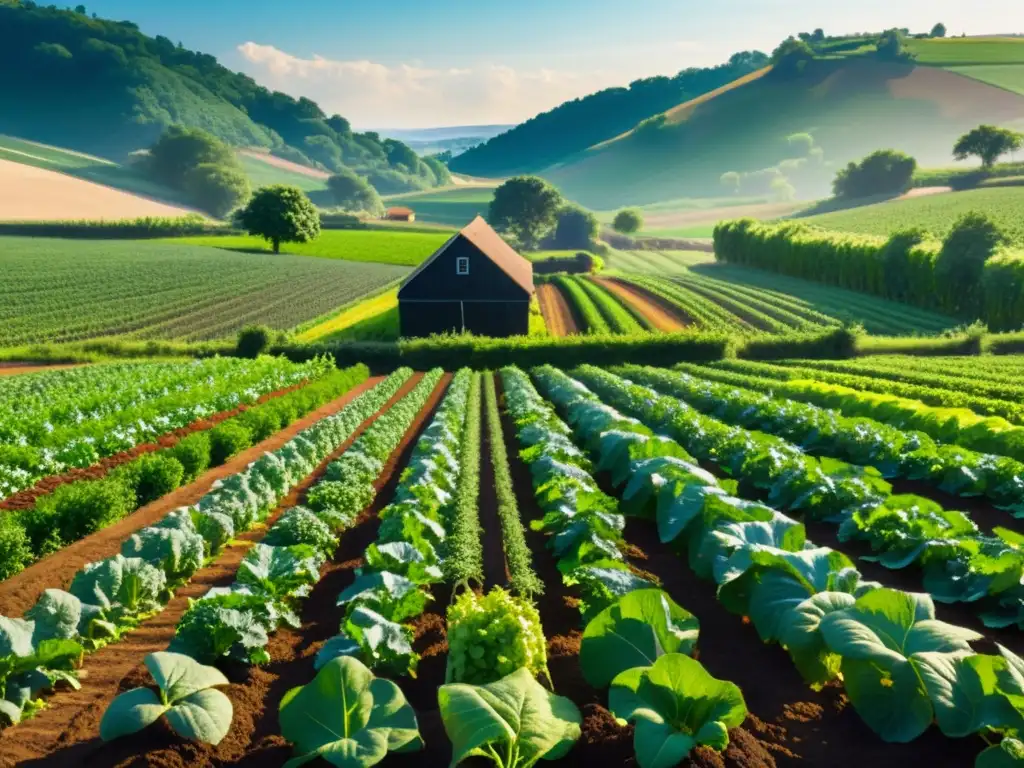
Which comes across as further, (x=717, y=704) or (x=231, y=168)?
(x=231, y=168)

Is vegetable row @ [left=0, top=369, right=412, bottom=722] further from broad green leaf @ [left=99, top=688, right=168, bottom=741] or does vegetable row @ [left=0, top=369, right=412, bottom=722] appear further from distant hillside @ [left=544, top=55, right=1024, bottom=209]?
distant hillside @ [left=544, top=55, right=1024, bottom=209]

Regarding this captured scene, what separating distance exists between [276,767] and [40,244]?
7247 cm

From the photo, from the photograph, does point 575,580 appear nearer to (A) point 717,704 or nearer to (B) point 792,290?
(A) point 717,704

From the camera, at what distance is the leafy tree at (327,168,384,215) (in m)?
145

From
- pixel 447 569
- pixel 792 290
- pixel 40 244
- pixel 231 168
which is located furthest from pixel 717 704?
pixel 231 168

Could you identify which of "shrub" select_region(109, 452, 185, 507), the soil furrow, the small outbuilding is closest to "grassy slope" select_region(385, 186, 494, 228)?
the small outbuilding

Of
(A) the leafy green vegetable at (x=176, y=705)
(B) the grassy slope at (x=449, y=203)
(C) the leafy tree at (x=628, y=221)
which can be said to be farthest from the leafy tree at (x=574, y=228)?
(A) the leafy green vegetable at (x=176, y=705)

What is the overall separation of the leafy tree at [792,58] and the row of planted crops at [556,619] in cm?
19163

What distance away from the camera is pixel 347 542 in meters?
10.4

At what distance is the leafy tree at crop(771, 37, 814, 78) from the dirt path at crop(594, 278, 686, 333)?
469 ft

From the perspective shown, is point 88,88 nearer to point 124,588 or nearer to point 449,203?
point 449,203

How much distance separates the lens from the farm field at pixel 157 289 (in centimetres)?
4244

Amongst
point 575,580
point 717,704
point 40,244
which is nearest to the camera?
point 717,704

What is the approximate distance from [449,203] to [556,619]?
159735 millimetres
